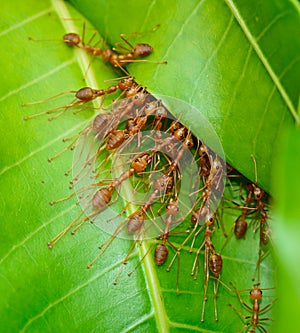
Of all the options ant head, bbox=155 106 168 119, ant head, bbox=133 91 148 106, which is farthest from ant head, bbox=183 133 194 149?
ant head, bbox=133 91 148 106

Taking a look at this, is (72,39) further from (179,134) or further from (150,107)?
(179,134)

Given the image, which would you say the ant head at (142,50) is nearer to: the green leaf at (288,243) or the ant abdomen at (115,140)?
the ant abdomen at (115,140)

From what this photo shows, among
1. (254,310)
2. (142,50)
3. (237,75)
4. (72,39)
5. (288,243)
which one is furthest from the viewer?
(72,39)

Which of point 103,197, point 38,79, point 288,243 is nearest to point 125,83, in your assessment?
point 38,79

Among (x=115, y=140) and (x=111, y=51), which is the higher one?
(x=111, y=51)

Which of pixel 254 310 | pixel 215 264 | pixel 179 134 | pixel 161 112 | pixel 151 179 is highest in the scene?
pixel 161 112

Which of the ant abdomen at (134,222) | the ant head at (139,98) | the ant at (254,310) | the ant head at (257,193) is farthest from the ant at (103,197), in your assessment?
the ant at (254,310)
